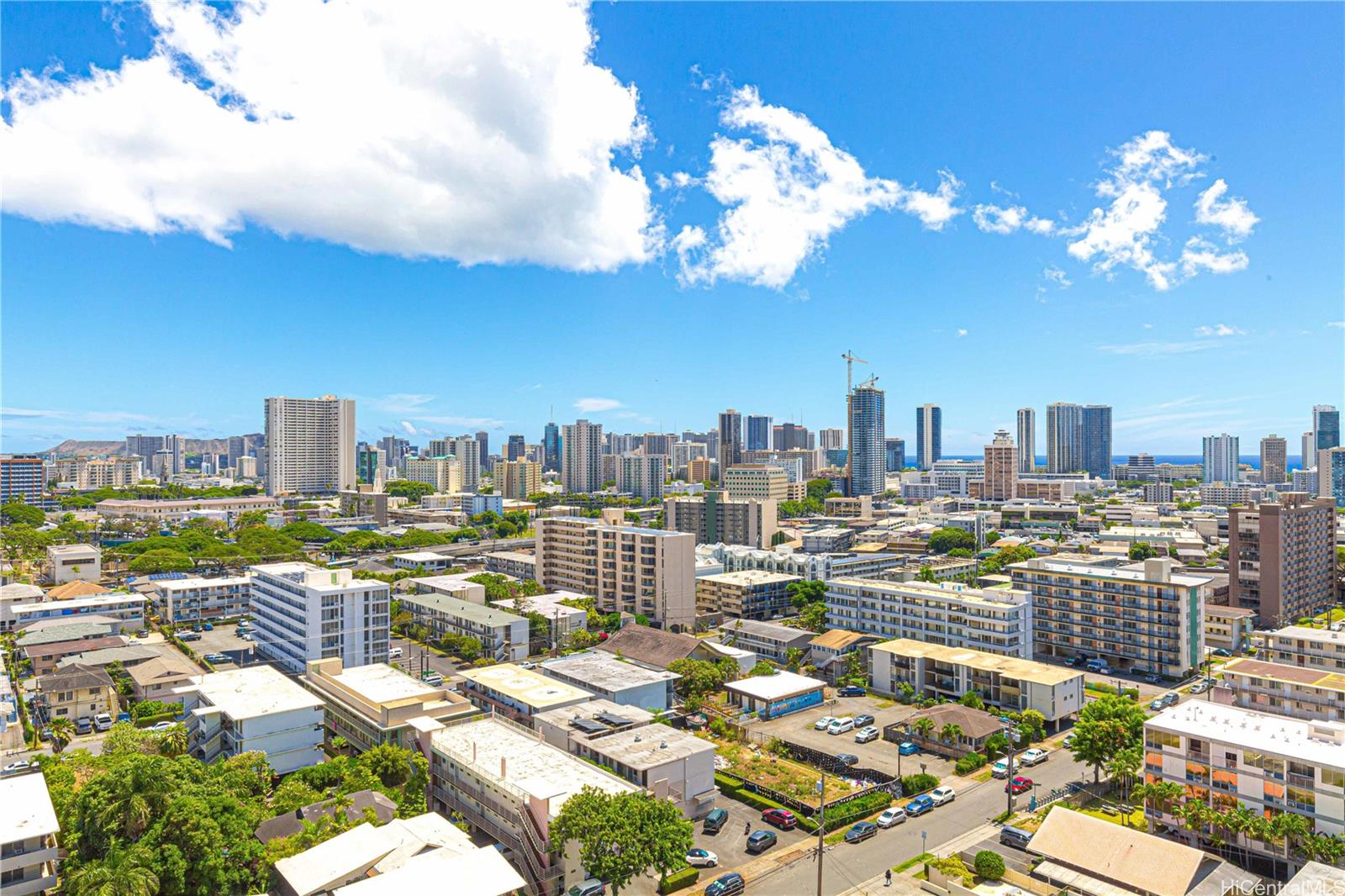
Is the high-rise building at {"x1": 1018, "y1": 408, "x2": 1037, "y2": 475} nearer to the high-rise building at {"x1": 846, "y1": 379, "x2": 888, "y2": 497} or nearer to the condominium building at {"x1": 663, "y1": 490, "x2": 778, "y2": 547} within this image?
the high-rise building at {"x1": 846, "y1": 379, "x2": 888, "y2": 497}

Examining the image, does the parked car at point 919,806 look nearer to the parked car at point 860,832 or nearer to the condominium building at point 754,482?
the parked car at point 860,832

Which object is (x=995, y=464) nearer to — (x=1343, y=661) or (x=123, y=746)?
(x=1343, y=661)

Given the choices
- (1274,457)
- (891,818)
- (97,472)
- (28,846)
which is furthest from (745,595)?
(1274,457)

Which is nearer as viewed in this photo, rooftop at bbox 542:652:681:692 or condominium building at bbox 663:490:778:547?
rooftop at bbox 542:652:681:692

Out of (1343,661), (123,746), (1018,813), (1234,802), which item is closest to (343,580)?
(123,746)

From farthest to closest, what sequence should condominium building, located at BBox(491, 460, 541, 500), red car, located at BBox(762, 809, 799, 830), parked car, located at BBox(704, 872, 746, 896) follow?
condominium building, located at BBox(491, 460, 541, 500) < red car, located at BBox(762, 809, 799, 830) < parked car, located at BBox(704, 872, 746, 896)

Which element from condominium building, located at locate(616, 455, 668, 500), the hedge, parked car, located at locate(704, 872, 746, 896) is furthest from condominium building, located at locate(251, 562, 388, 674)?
condominium building, located at locate(616, 455, 668, 500)
